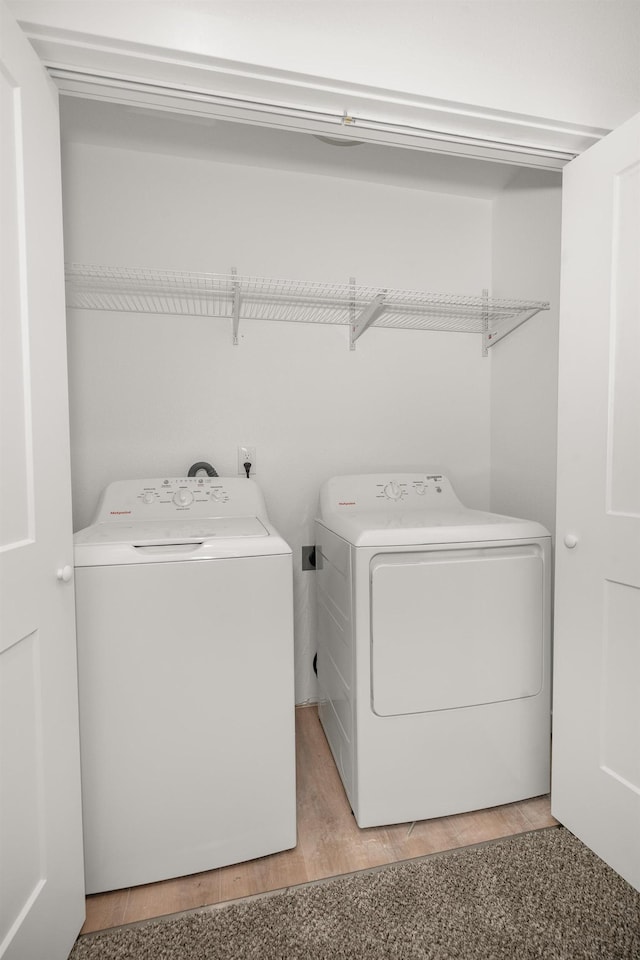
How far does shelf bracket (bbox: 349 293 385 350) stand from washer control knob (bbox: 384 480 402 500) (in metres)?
0.69

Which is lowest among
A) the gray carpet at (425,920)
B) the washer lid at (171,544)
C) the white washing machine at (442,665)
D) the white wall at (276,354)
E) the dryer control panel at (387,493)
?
the gray carpet at (425,920)

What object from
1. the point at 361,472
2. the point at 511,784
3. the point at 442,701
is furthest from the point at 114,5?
the point at 511,784

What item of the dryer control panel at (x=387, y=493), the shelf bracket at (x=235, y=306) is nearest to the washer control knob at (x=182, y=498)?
the dryer control panel at (x=387, y=493)

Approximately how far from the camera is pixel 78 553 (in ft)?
3.94

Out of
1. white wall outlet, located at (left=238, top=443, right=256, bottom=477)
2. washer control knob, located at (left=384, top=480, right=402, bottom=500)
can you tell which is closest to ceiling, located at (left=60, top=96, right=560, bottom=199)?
white wall outlet, located at (left=238, top=443, right=256, bottom=477)

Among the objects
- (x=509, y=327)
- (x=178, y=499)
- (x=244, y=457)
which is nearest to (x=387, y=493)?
(x=244, y=457)

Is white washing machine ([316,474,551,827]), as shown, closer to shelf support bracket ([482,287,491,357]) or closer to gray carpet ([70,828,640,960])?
gray carpet ([70,828,640,960])

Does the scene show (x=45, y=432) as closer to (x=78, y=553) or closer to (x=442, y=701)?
(x=78, y=553)

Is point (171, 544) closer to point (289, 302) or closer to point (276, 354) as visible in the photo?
point (276, 354)

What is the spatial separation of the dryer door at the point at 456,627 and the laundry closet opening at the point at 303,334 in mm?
573

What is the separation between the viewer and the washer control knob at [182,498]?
1.75 meters

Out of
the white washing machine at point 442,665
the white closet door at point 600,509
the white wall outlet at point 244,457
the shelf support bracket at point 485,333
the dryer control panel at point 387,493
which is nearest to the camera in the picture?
the white closet door at point 600,509

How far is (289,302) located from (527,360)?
3.60 ft

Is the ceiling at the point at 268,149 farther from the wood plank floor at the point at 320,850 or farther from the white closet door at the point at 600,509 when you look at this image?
the wood plank floor at the point at 320,850
